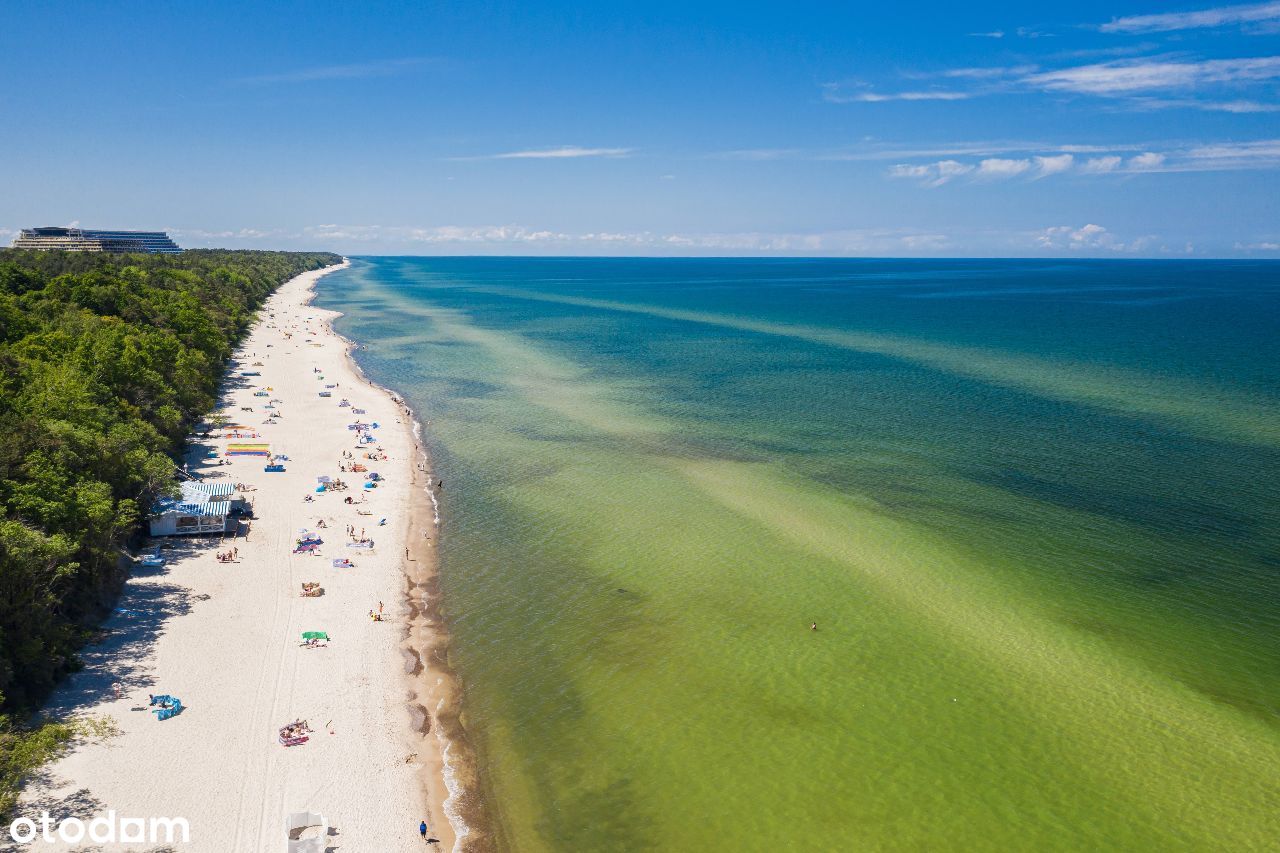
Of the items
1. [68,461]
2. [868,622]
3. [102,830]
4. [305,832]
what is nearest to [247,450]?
[68,461]

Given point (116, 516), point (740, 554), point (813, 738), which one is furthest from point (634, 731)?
point (116, 516)

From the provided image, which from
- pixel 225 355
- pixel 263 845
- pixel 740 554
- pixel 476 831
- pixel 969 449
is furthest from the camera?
pixel 225 355

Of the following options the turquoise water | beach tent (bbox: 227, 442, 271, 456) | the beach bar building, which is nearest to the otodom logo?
the turquoise water

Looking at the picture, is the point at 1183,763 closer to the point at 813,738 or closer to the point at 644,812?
the point at 813,738

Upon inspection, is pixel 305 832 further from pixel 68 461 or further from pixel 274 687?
pixel 68 461

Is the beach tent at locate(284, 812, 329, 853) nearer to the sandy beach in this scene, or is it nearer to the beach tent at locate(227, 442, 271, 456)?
the sandy beach

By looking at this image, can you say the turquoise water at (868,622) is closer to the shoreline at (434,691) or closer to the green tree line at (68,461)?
the shoreline at (434,691)
